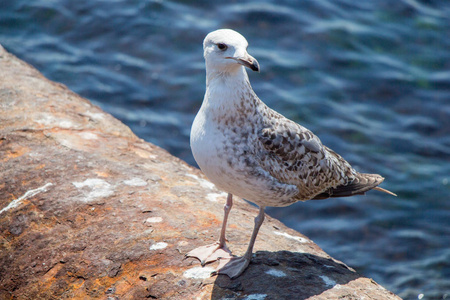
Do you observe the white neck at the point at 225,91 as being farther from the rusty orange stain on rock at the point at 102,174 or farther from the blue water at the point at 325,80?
the blue water at the point at 325,80

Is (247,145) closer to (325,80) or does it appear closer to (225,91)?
(225,91)

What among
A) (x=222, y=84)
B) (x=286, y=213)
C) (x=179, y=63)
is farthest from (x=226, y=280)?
(x=179, y=63)

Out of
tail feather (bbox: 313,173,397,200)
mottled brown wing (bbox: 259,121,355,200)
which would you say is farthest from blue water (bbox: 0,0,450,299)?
mottled brown wing (bbox: 259,121,355,200)

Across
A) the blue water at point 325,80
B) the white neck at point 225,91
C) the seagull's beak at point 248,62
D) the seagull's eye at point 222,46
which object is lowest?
the blue water at point 325,80

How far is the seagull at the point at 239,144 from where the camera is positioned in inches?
179

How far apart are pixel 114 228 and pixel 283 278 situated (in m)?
1.64

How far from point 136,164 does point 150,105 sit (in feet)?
17.0

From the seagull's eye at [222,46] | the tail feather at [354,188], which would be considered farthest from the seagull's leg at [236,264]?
the seagull's eye at [222,46]

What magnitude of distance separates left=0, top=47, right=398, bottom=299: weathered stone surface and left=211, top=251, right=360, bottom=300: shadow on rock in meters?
0.01

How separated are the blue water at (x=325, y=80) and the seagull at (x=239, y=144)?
4287mm

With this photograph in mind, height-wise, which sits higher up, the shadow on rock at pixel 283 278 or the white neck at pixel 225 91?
the white neck at pixel 225 91

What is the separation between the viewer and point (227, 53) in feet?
14.9

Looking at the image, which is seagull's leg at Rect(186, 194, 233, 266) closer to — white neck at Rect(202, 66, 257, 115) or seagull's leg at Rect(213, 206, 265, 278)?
seagull's leg at Rect(213, 206, 265, 278)

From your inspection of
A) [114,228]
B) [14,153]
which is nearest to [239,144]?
[114,228]
